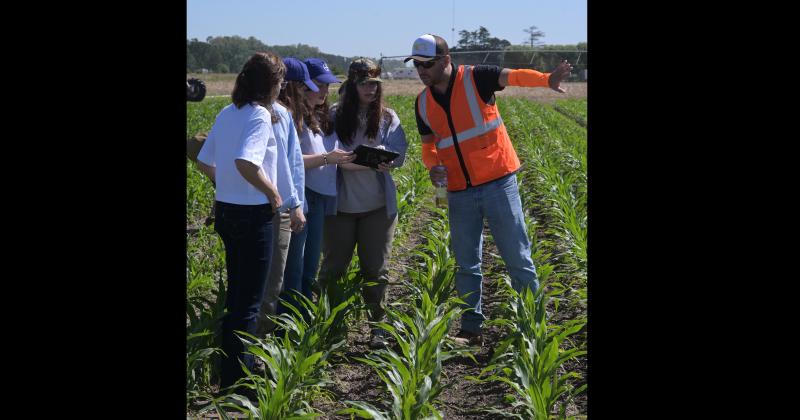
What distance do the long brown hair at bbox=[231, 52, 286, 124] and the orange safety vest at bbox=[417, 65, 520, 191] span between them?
1.15 metres

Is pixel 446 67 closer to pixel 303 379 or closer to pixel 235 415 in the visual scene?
pixel 303 379

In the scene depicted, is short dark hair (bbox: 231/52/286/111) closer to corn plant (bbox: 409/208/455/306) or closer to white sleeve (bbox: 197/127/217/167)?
white sleeve (bbox: 197/127/217/167)

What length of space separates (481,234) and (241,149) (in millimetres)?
1712

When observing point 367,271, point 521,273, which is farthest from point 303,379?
point 521,273

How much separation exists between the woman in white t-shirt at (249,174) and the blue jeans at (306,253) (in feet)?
2.16

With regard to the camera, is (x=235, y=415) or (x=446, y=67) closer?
(x=235, y=415)

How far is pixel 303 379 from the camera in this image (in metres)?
4.11

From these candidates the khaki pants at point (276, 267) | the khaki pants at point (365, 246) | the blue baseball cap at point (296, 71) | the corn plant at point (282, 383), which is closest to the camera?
the corn plant at point (282, 383)

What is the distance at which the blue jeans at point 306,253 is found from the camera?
461 cm

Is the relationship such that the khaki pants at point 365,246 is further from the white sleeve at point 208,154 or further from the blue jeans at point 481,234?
the white sleeve at point 208,154

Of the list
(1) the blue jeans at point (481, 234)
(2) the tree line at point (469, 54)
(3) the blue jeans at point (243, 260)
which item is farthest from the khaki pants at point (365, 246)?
(2) the tree line at point (469, 54)

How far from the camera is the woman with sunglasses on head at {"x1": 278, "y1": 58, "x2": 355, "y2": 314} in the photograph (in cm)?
461
